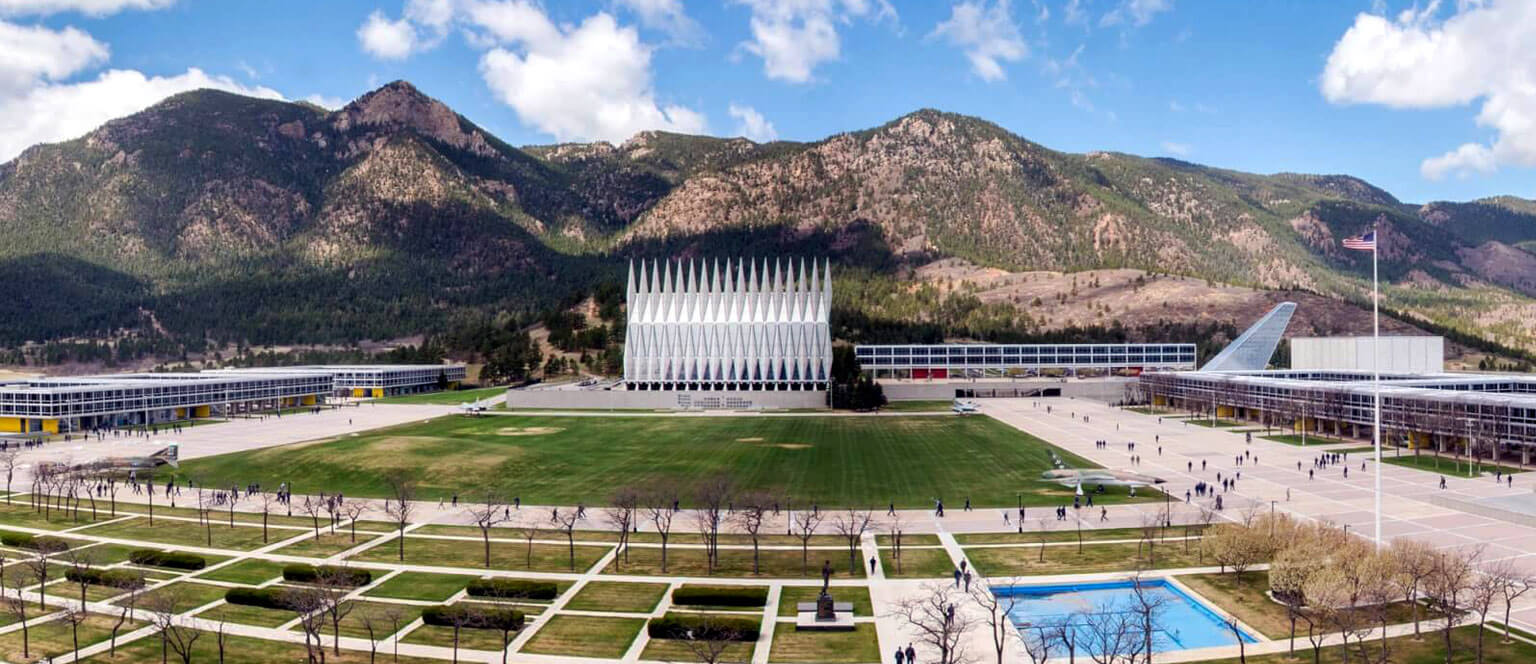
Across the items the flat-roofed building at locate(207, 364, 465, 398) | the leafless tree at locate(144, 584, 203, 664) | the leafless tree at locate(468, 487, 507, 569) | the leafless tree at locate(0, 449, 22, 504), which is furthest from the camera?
the flat-roofed building at locate(207, 364, 465, 398)

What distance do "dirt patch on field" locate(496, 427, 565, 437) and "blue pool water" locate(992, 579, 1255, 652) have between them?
59.0 meters

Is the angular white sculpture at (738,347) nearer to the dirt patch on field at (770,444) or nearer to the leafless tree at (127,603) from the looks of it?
the dirt patch on field at (770,444)

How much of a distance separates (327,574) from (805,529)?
1777 cm

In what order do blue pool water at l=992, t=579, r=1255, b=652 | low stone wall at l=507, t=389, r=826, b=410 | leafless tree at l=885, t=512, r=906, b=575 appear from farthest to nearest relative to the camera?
low stone wall at l=507, t=389, r=826, b=410
leafless tree at l=885, t=512, r=906, b=575
blue pool water at l=992, t=579, r=1255, b=652

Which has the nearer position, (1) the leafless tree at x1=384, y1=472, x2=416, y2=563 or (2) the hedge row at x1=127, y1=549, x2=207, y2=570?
(2) the hedge row at x1=127, y1=549, x2=207, y2=570

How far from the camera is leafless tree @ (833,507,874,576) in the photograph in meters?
38.2

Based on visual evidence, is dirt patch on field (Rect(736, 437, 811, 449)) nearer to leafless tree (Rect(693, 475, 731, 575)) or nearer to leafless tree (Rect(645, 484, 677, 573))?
leafless tree (Rect(693, 475, 731, 575))

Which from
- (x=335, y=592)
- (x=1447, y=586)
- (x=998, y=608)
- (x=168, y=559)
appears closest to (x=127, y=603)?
(x=335, y=592)

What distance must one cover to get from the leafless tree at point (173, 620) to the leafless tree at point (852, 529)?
2169 centimetres

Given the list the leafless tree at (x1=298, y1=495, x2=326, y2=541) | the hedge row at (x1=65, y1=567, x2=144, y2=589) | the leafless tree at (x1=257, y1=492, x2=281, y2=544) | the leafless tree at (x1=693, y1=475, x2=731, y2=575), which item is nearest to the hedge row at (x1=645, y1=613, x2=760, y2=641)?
the leafless tree at (x1=693, y1=475, x2=731, y2=575)

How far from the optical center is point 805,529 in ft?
133

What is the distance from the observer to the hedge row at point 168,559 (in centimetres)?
3819

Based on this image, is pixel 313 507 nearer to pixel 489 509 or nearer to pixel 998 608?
pixel 489 509

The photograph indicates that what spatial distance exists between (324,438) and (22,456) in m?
19.7
